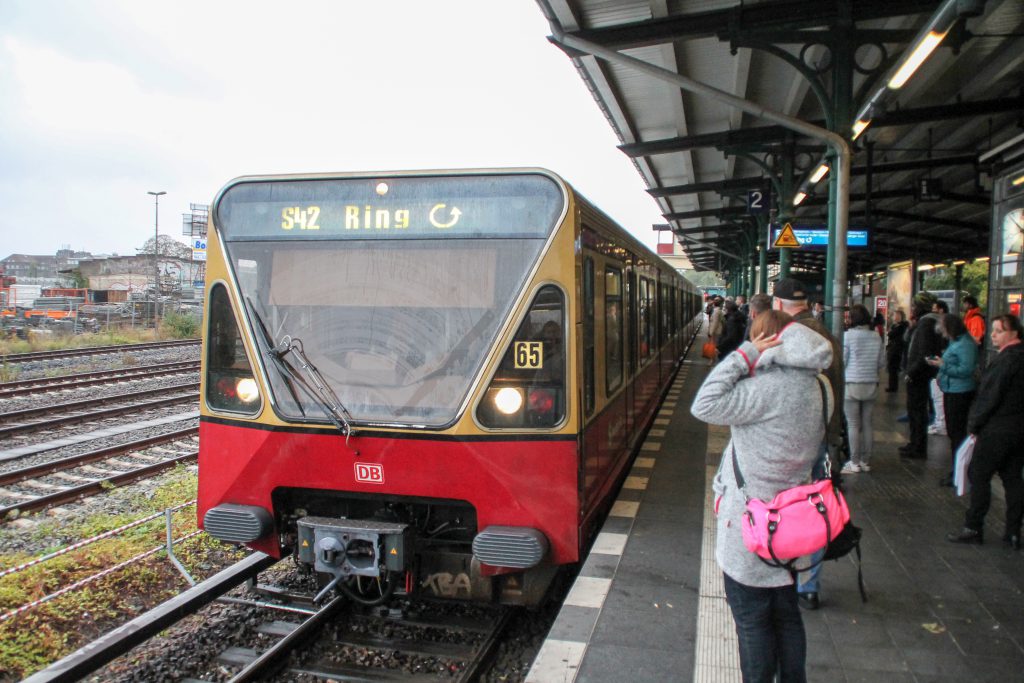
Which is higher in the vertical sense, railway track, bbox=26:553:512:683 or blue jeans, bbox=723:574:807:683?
blue jeans, bbox=723:574:807:683

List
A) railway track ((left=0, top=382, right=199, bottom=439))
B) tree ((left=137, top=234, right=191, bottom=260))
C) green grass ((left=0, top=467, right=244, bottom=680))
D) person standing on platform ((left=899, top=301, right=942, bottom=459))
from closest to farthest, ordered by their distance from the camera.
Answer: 1. green grass ((left=0, top=467, right=244, bottom=680))
2. person standing on platform ((left=899, top=301, right=942, bottom=459))
3. railway track ((left=0, top=382, right=199, bottom=439))
4. tree ((left=137, top=234, right=191, bottom=260))

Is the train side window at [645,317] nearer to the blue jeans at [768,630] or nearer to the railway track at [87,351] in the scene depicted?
the blue jeans at [768,630]

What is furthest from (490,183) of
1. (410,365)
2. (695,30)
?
(695,30)

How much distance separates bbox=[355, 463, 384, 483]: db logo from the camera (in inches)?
179

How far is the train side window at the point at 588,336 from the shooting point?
4.91 meters

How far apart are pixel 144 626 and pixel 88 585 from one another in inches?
55.6

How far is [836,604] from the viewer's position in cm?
453

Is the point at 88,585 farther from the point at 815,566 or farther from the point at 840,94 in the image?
the point at 840,94

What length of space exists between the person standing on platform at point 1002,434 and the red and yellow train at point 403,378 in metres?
2.82

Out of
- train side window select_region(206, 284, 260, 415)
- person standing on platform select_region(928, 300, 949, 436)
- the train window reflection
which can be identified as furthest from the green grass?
person standing on platform select_region(928, 300, 949, 436)

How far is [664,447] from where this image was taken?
9.46 metres

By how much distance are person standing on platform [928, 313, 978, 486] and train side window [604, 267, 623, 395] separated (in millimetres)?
2962

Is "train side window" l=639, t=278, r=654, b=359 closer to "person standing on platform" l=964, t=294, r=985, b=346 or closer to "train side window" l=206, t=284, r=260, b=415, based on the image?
"person standing on platform" l=964, t=294, r=985, b=346

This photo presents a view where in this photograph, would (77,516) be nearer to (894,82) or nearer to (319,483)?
(319,483)
